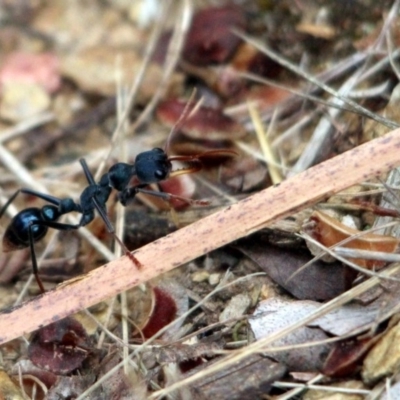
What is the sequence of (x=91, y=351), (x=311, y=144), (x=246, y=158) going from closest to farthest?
(x=91, y=351) → (x=311, y=144) → (x=246, y=158)

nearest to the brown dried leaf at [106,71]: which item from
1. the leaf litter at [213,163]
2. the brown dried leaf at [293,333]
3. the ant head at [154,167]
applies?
the leaf litter at [213,163]

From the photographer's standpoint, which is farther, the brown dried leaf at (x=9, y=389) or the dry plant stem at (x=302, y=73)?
the dry plant stem at (x=302, y=73)

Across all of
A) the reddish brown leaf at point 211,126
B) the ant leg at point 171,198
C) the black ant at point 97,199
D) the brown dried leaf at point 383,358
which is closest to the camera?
the brown dried leaf at point 383,358

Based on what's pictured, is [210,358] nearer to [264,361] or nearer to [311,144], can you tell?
[264,361]

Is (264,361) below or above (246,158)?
below

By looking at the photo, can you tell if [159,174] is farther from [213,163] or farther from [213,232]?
[213,232]

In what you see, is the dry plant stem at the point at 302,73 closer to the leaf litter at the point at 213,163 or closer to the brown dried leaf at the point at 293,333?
the leaf litter at the point at 213,163

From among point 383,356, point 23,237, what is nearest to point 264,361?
point 383,356
